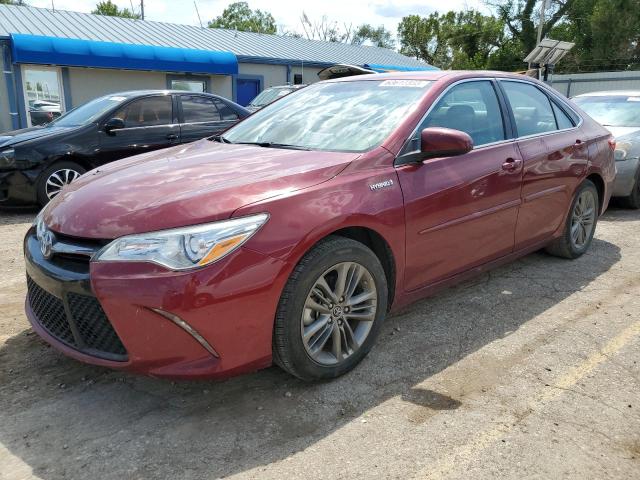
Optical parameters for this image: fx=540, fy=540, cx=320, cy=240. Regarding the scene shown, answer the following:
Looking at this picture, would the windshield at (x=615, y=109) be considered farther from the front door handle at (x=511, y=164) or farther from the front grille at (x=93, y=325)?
the front grille at (x=93, y=325)

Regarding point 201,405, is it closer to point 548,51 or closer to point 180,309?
point 180,309

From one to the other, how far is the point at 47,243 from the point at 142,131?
509 cm

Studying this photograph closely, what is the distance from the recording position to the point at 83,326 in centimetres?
252

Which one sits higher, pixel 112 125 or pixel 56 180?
pixel 112 125

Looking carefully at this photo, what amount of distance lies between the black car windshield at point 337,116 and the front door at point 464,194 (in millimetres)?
226

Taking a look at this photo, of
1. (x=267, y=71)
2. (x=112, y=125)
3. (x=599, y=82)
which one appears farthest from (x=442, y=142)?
(x=599, y=82)

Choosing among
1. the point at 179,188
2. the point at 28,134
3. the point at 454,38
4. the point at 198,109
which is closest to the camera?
the point at 179,188

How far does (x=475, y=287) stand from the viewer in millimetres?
4312

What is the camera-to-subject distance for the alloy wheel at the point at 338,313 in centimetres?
272

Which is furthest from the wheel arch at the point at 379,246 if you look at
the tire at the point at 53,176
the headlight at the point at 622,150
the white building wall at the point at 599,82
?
the white building wall at the point at 599,82

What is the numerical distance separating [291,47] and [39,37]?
1012cm

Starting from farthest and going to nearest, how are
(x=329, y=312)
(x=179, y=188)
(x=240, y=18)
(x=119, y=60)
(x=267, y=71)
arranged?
(x=240, y=18)
(x=267, y=71)
(x=119, y=60)
(x=329, y=312)
(x=179, y=188)

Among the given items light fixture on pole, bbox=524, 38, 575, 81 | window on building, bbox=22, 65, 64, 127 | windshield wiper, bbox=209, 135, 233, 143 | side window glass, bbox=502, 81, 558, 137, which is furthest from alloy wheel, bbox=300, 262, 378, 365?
window on building, bbox=22, 65, 64, 127

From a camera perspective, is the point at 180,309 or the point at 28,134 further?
the point at 28,134
